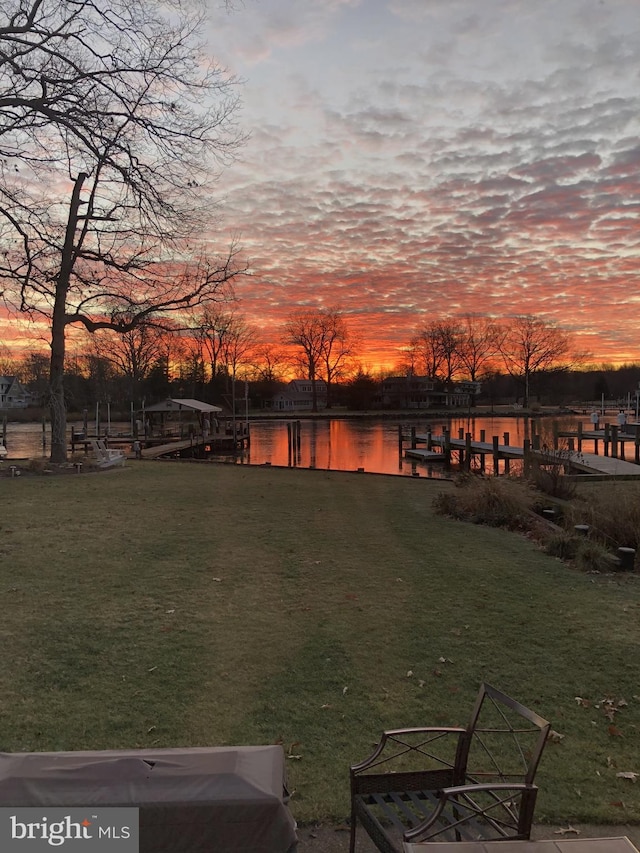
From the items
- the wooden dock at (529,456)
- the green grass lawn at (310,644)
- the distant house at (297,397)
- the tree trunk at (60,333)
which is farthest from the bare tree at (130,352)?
the green grass lawn at (310,644)

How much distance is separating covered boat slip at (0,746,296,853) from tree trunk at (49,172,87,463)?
19.4m

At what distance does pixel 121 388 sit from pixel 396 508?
75.2 meters

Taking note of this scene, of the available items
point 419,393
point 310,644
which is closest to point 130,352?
point 419,393

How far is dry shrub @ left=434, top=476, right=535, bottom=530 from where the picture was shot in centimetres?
1240

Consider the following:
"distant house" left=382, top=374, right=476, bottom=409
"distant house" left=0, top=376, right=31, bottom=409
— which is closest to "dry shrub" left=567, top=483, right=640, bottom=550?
"distant house" left=382, top=374, right=476, bottom=409

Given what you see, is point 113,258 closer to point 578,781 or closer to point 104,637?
point 104,637

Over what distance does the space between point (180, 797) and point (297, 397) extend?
108 metres

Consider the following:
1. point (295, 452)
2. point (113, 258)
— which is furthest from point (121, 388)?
point (113, 258)

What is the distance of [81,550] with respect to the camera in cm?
902

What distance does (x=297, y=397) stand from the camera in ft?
362

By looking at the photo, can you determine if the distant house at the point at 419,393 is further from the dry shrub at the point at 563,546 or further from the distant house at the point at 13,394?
the dry shrub at the point at 563,546

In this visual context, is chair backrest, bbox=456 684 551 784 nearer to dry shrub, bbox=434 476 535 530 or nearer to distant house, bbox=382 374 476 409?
dry shrub, bbox=434 476 535 530

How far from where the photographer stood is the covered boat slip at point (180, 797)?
2.06m

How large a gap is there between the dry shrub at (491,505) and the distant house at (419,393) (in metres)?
91.7
